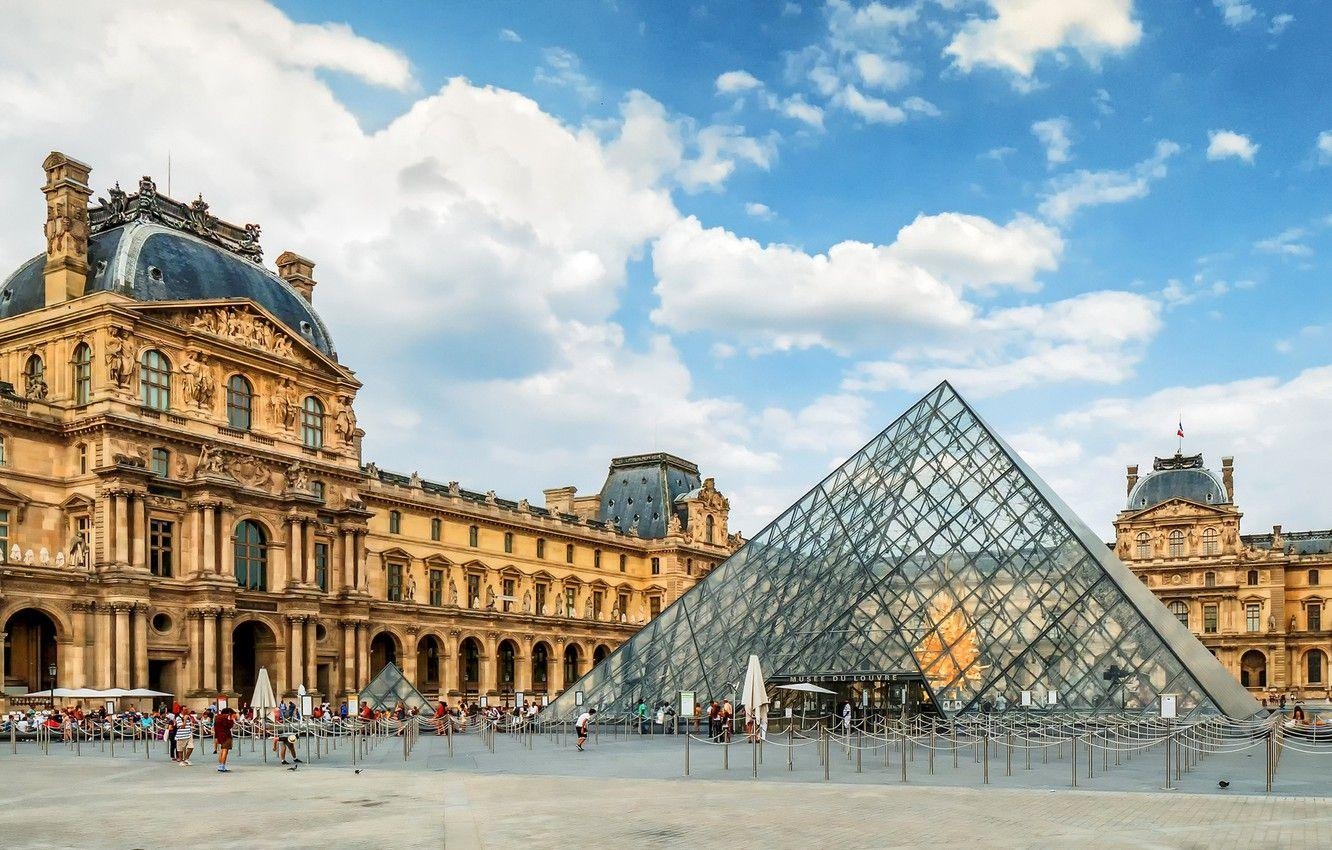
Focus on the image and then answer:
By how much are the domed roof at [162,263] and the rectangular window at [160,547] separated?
7.04 metres

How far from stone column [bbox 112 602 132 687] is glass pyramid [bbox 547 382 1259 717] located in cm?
1302

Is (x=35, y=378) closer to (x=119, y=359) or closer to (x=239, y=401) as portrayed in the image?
(x=119, y=359)

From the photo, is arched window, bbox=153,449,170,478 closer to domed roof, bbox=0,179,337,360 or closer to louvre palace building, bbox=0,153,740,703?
louvre palace building, bbox=0,153,740,703

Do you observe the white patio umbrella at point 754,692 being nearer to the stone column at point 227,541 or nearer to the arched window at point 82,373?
the stone column at point 227,541

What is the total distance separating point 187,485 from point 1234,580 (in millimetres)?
63901

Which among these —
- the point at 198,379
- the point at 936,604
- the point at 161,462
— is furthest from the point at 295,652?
the point at 936,604

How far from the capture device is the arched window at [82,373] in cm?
4022

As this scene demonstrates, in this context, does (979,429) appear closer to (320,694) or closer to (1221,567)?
(320,694)

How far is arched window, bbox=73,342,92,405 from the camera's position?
132ft

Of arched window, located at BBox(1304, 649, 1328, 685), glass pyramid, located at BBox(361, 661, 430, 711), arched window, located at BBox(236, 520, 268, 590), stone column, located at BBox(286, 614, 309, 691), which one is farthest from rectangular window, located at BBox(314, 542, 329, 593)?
arched window, located at BBox(1304, 649, 1328, 685)

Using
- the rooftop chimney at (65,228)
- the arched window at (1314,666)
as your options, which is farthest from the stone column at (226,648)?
the arched window at (1314,666)

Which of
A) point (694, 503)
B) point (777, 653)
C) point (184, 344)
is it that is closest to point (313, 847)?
point (777, 653)

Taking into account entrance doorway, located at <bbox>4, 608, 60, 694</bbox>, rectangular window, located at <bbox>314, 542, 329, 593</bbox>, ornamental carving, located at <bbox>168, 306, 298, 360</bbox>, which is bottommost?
entrance doorway, located at <bbox>4, 608, 60, 694</bbox>

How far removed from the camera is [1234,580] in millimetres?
81312
